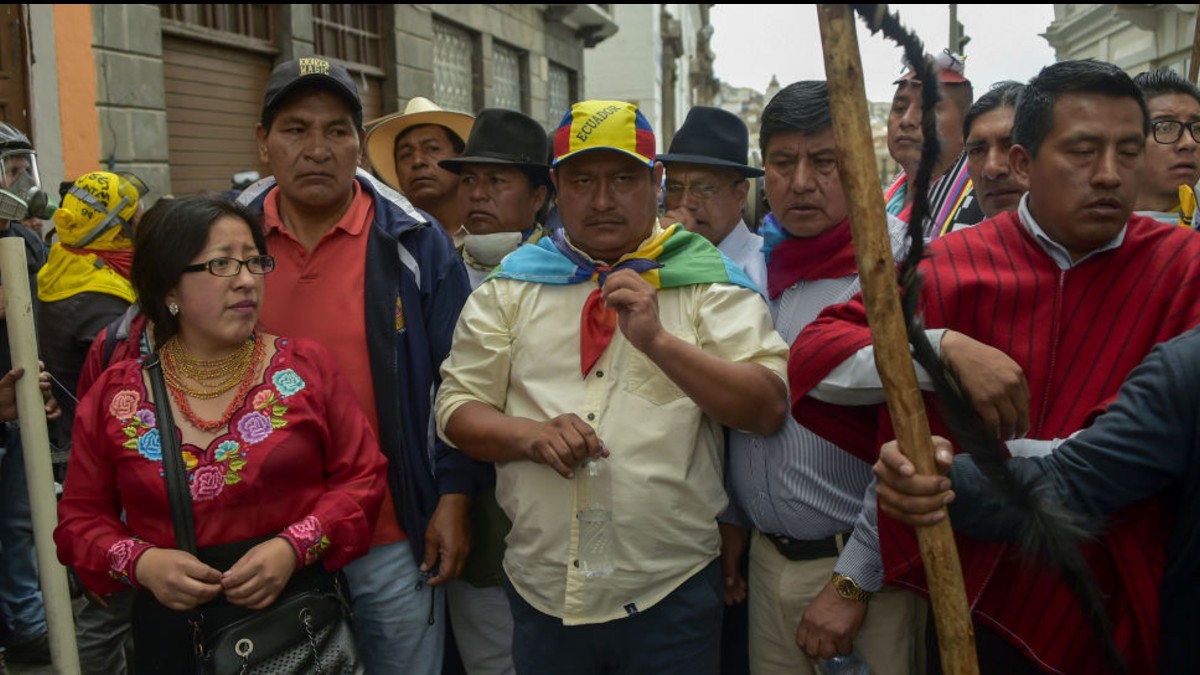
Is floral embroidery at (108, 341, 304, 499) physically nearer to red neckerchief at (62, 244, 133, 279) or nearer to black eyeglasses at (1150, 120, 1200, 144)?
red neckerchief at (62, 244, 133, 279)

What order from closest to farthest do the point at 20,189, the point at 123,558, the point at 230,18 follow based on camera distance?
the point at 123,558 → the point at 20,189 → the point at 230,18

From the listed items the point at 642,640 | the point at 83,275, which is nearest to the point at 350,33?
the point at 83,275

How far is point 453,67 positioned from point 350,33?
8.95 ft

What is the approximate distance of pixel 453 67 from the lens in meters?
12.3

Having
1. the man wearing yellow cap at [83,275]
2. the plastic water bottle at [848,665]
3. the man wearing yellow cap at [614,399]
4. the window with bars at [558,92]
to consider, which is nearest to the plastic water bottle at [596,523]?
the man wearing yellow cap at [614,399]

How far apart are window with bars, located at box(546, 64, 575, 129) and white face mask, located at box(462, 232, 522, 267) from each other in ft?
43.3

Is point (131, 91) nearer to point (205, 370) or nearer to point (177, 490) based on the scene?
point (205, 370)

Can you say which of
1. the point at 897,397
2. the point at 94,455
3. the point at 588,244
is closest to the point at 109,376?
the point at 94,455

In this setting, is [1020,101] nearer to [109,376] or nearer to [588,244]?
[588,244]

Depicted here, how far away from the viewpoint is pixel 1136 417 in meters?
1.42

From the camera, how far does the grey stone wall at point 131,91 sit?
6.43 m

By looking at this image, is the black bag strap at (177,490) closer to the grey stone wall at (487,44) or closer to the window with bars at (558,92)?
the grey stone wall at (487,44)

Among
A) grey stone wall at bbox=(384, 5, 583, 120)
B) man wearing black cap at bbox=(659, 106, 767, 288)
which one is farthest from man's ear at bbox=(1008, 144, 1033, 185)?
grey stone wall at bbox=(384, 5, 583, 120)

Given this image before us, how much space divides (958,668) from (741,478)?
0.87 meters
